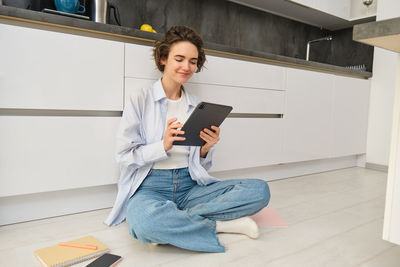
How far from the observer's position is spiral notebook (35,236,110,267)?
1.16 m

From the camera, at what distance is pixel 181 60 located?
1511 mm

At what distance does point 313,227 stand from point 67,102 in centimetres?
135

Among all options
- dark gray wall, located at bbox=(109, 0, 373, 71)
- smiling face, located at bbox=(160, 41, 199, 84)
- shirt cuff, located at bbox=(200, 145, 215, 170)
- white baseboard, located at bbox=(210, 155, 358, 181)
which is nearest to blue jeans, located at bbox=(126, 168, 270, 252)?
shirt cuff, located at bbox=(200, 145, 215, 170)

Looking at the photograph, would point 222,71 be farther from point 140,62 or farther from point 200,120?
point 200,120

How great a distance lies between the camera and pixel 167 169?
1.53m

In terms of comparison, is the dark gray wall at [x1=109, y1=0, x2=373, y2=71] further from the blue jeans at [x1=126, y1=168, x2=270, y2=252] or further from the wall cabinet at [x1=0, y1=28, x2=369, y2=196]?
the blue jeans at [x1=126, y1=168, x2=270, y2=252]

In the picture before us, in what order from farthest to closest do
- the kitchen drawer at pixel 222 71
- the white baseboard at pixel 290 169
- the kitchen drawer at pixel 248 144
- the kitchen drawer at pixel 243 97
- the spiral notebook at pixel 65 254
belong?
the white baseboard at pixel 290 169 → the kitchen drawer at pixel 248 144 → the kitchen drawer at pixel 243 97 → the kitchen drawer at pixel 222 71 → the spiral notebook at pixel 65 254

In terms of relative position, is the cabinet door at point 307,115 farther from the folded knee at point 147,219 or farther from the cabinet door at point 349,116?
the folded knee at point 147,219

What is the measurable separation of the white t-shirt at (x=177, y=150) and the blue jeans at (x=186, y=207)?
3cm

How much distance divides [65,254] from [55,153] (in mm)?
531

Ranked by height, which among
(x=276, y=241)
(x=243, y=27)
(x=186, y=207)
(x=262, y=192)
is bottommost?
(x=276, y=241)

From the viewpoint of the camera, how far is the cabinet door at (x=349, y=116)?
2990 millimetres

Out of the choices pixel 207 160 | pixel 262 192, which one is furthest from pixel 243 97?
pixel 262 192

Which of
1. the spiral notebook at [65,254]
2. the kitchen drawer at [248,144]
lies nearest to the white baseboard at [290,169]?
the kitchen drawer at [248,144]
